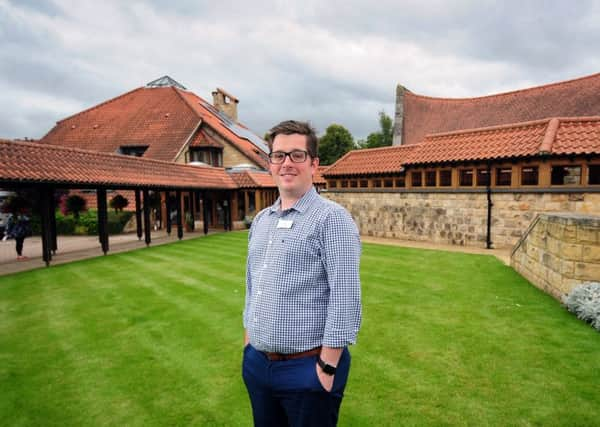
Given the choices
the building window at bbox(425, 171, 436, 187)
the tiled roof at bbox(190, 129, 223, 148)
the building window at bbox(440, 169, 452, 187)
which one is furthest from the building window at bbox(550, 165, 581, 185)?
the tiled roof at bbox(190, 129, 223, 148)

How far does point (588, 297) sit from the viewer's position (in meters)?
6.64

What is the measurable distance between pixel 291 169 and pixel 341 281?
758 millimetres

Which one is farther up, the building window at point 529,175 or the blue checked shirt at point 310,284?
the building window at point 529,175

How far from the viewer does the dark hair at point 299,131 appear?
2.32 meters

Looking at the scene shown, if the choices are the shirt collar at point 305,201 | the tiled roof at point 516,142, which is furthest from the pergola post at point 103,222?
the shirt collar at point 305,201

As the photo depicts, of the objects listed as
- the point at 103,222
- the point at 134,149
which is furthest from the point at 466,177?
the point at 134,149

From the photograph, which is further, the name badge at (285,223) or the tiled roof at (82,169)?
the tiled roof at (82,169)

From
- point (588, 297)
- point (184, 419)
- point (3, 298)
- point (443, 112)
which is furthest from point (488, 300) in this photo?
point (443, 112)

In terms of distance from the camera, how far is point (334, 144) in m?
54.1

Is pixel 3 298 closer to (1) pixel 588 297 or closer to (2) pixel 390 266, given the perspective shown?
(2) pixel 390 266

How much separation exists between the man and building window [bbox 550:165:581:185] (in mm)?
14778

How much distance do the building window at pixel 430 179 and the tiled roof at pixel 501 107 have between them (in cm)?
965

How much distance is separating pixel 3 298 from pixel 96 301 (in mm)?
2530

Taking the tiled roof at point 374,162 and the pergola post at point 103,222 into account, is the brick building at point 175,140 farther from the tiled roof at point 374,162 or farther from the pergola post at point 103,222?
the pergola post at point 103,222
